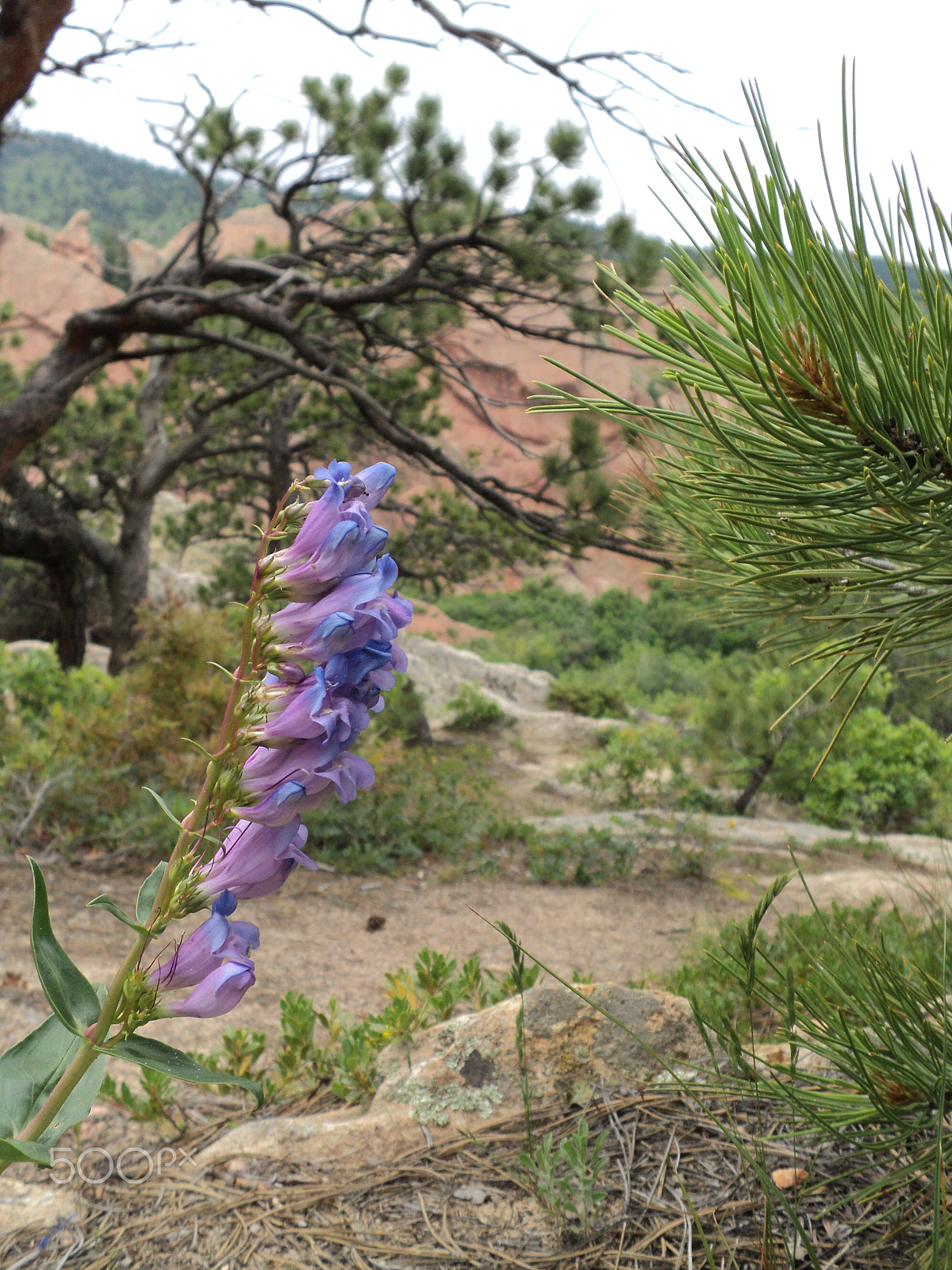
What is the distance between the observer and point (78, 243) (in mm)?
31781

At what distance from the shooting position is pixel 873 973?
1271 millimetres

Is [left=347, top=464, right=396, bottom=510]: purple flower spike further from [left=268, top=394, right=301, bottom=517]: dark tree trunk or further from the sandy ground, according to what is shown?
[left=268, top=394, right=301, bottom=517]: dark tree trunk

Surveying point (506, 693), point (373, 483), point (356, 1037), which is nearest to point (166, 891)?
point (373, 483)

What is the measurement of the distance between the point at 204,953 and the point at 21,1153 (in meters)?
0.22

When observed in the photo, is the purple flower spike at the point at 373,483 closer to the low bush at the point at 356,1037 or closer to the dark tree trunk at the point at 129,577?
the low bush at the point at 356,1037

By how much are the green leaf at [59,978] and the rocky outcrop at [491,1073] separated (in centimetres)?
104

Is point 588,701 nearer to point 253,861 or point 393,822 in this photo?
point 393,822

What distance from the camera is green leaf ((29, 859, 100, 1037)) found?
31.1 inches

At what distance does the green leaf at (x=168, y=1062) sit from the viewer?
2.63ft

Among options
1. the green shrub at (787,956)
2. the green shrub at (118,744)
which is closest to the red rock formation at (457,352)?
the green shrub at (118,744)

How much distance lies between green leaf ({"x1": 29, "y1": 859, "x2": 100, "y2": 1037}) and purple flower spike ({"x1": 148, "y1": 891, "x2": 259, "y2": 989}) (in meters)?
0.07

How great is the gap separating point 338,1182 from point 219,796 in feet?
3.72

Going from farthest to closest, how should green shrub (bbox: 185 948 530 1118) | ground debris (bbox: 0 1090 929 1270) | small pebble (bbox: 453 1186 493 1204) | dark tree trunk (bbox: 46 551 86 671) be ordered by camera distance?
dark tree trunk (bbox: 46 551 86 671) → green shrub (bbox: 185 948 530 1118) → small pebble (bbox: 453 1186 493 1204) → ground debris (bbox: 0 1090 929 1270)

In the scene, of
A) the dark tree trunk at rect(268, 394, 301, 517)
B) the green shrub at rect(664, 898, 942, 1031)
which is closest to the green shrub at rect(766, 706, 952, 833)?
the green shrub at rect(664, 898, 942, 1031)
